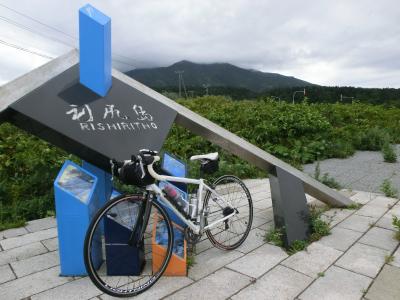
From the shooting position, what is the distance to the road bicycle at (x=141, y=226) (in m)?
2.63

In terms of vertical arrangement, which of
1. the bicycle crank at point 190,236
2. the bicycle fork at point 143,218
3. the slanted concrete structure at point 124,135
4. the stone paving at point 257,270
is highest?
the slanted concrete structure at point 124,135

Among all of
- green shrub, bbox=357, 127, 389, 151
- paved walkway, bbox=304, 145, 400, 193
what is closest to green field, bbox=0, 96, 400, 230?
green shrub, bbox=357, 127, 389, 151

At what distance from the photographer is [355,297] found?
2.71 meters

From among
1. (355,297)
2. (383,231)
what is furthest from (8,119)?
(383,231)

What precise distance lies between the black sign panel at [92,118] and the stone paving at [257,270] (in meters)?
1.21

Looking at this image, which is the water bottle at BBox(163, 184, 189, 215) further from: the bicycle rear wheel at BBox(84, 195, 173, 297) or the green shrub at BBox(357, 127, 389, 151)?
the green shrub at BBox(357, 127, 389, 151)

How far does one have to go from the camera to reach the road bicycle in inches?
104

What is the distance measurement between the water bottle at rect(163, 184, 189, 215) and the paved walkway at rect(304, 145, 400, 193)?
14.8 feet

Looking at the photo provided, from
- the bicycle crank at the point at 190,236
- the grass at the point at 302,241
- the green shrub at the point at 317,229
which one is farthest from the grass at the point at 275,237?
the bicycle crank at the point at 190,236

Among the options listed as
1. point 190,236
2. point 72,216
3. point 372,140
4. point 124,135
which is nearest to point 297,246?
point 190,236

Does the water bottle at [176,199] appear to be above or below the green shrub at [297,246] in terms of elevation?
above

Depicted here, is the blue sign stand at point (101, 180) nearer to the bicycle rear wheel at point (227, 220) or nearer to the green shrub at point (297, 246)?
the bicycle rear wheel at point (227, 220)

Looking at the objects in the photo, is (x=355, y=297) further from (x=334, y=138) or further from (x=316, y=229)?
(x=334, y=138)

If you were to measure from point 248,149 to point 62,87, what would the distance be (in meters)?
2.17
